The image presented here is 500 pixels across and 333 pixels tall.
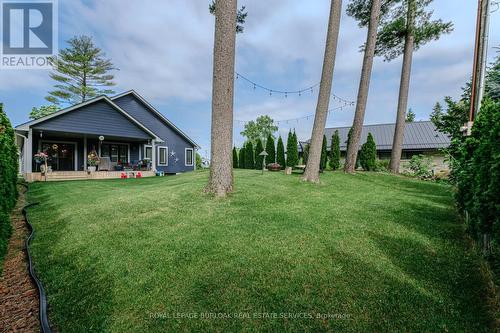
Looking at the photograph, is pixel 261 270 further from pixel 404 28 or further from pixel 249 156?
pixel 249 156

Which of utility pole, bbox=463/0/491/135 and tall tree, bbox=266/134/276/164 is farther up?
utility pole, bbox=463/0/491/135

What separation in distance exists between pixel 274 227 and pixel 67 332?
247 centimetres

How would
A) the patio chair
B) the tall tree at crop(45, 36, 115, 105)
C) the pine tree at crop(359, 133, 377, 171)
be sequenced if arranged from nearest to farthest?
1. the pine tree at crop(359, 133, 377, 171)
2. the patio chair
3. the tall tree at crop(45, 36, 115, 105)

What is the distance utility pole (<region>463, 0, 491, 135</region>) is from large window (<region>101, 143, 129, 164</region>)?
1766cm

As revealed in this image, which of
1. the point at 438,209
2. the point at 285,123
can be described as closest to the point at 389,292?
the point at 438,209

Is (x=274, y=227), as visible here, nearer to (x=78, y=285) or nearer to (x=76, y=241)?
(x=78, y=285)

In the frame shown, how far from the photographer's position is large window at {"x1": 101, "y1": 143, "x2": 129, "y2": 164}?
16078 mm

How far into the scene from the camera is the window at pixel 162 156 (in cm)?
1830

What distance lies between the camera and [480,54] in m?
3.85

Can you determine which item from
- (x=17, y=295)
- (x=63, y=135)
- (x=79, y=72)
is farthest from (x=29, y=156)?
(x=79, y=72)

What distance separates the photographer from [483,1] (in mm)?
3896

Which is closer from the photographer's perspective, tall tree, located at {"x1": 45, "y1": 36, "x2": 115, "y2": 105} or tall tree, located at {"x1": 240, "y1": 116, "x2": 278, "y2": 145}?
tall tree, located at {"x1": 45, "y1": 36, "x2": 115, "y2": 105}

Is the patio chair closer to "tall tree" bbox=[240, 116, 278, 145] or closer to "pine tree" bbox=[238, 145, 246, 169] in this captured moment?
"pine tree" bbox=[238, 145, 246, 169]

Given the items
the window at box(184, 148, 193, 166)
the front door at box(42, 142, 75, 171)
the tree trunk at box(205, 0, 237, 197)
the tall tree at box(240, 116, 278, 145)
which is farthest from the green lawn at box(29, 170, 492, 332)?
the tall tree at box(240, 116, 278, 145)
